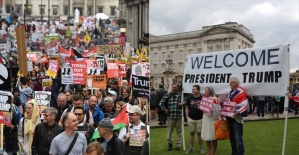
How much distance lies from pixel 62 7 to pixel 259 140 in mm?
109672

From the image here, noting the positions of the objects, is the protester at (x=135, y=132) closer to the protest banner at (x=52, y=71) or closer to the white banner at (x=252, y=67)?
the white banner at (x=252, y=67)

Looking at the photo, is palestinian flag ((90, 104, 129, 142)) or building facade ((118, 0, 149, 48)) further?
building facade ((118, 0, 149, 48))

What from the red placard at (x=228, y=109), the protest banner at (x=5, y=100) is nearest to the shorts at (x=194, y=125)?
the red placard at (x=228, y=109)

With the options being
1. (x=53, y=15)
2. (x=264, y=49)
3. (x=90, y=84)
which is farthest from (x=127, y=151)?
(x=53, y=15)

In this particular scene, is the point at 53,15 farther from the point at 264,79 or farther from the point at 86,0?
the point at 264,79

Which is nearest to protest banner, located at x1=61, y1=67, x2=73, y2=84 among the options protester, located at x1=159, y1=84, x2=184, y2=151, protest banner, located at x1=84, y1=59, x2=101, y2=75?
protest banner, located at x1=84, y1=59, x2=101, y2=75

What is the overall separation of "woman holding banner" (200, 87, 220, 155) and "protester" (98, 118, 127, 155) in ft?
6.22

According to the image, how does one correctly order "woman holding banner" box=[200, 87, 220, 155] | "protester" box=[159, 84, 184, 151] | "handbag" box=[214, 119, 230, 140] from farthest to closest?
1. "protester" box=[159, 84, 184, 151]
2. "woman holding banner" box=[200, 87, 220, 155]
3. "handbag" box=[214, 119, 230, 140]

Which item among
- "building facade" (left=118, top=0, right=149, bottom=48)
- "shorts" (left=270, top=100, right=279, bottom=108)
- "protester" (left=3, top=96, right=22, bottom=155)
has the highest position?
Result: "building facade" (left=118, top=0, right=149, bottom=48)

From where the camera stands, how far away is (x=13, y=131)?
280 inches

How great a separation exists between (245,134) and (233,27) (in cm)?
220

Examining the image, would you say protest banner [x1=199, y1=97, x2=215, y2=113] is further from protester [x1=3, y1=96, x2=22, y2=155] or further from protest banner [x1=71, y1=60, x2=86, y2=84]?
protest banner [x1=71, y1=60, x2=86, y2=84]

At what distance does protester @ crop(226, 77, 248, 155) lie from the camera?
5.84 metres

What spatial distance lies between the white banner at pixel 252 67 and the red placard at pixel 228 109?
20 centimetres
